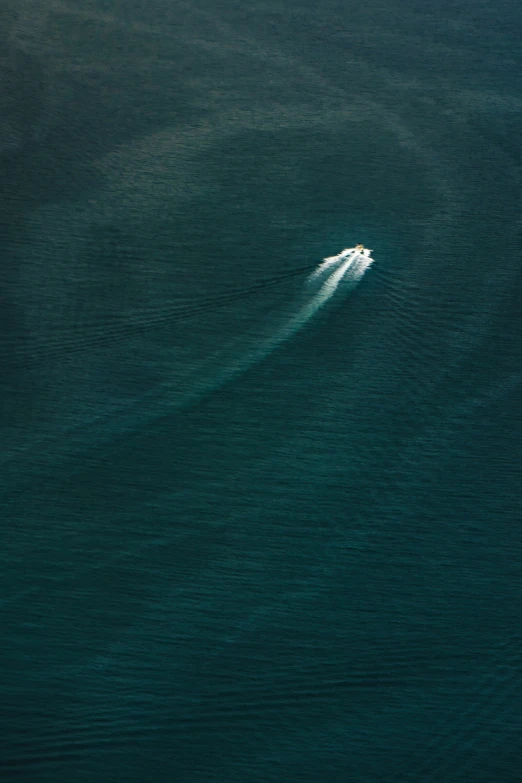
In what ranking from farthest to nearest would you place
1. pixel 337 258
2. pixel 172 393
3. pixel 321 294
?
pixel 337 258 → pixel 321 294 → pixel 172 393

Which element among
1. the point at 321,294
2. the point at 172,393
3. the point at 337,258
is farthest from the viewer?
the point at 337,258

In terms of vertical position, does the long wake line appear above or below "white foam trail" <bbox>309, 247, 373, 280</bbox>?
below

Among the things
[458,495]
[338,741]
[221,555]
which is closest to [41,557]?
[221,555]

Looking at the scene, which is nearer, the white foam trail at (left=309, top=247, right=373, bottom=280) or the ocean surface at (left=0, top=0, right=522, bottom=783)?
the ocean surface at (left=0, top=0, right=522, bottom=783)

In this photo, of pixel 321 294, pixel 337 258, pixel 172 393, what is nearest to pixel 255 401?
pixel 172 393

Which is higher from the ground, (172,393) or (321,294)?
(321,294)

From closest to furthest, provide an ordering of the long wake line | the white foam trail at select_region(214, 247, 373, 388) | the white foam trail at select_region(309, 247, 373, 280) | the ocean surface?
the ocean surface
the long wake line
the white foam trail at select_region(214, 247, 373, 388)
the white foam trail at select_region(309, 247, 373, 280)

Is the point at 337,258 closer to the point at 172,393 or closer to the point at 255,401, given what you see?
the point at 255,401

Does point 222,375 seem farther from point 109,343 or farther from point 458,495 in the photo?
point 458,495
